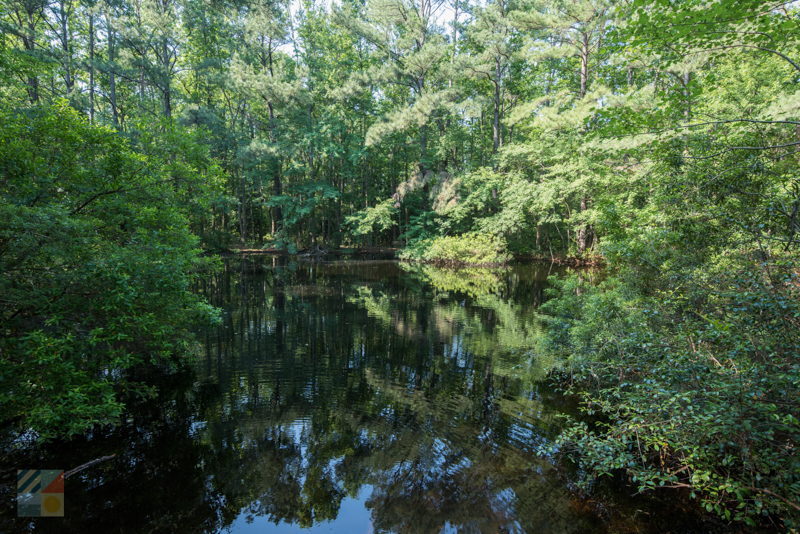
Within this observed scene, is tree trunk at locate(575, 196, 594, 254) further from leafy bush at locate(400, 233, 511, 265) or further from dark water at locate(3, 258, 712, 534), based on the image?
dark water at locate(3, 258, 712, 534)

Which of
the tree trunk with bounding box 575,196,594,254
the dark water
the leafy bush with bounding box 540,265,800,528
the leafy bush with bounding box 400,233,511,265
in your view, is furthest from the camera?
the leafy bush with bounding box 400,233,511,265

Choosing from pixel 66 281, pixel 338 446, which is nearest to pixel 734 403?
pixel 338 446

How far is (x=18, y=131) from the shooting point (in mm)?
4918

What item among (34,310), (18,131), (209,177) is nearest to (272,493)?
(34,310)

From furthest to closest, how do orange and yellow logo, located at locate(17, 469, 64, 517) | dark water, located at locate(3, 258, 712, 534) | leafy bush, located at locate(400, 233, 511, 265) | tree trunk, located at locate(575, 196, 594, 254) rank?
leafy bush, located at locate(400, 233, 511, 265) → tree trunk, located at locate(575, 196, 594, 254) → dark water, located at locate(3, 258, 712, 534) → orange and yellow logo, located at locate(17, 469, 64, 517)

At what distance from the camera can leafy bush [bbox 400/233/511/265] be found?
24609 millimetres

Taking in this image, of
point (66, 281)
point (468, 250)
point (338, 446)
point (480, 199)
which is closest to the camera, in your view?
point (66, 281)

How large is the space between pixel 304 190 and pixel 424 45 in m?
14.0

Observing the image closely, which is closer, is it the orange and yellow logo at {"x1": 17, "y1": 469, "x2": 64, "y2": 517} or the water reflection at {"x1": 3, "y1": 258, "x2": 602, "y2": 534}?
the orange and yellow logo at {"x1": 17, "y1": 469, "x2": 64, "y2": 517}

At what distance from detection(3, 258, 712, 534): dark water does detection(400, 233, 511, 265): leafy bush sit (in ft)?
48.9

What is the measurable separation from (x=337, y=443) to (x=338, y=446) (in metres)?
0.07

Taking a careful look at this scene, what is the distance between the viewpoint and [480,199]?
2545cm

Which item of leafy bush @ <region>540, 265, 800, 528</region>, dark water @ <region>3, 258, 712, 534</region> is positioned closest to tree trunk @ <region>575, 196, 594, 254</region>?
dark water @ <region>3, 258, 712, 534</region>

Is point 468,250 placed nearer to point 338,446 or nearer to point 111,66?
point 338,446
